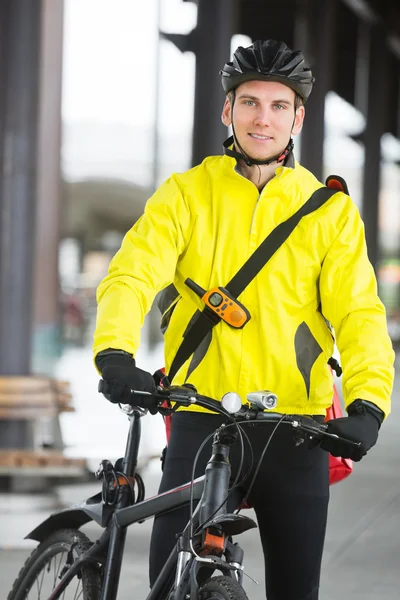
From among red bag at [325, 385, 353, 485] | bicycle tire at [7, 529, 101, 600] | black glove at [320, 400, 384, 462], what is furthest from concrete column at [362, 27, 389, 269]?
black glove at [320, 400, 384, 462]

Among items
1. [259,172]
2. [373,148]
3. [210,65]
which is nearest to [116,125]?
[373,148]

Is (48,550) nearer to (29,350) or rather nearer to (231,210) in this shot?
(231,210)

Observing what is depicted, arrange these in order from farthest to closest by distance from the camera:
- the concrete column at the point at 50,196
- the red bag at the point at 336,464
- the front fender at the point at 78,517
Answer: the concrete column at the point at 50,196, the front fender at the point at 78,517, the red bag at the point at 336,464

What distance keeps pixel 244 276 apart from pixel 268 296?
7 cm

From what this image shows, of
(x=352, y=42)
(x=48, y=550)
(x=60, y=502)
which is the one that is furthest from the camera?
(x=352, y=42)

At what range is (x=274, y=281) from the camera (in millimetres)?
2816

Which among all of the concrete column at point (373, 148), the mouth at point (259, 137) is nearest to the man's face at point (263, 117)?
the mouth at point (259, 137)

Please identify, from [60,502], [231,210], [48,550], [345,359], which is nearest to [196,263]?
[231,210]

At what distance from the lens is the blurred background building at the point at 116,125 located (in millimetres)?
7254

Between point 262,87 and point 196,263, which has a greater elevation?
point 262,87

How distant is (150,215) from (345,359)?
1.89 ft

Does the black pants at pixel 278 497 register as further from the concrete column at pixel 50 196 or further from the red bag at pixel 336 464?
the concrete column at pixel 50 196

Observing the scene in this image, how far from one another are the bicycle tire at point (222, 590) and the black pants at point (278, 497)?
325 millimetres

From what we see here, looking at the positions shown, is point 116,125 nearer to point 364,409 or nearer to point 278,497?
point 278,497
